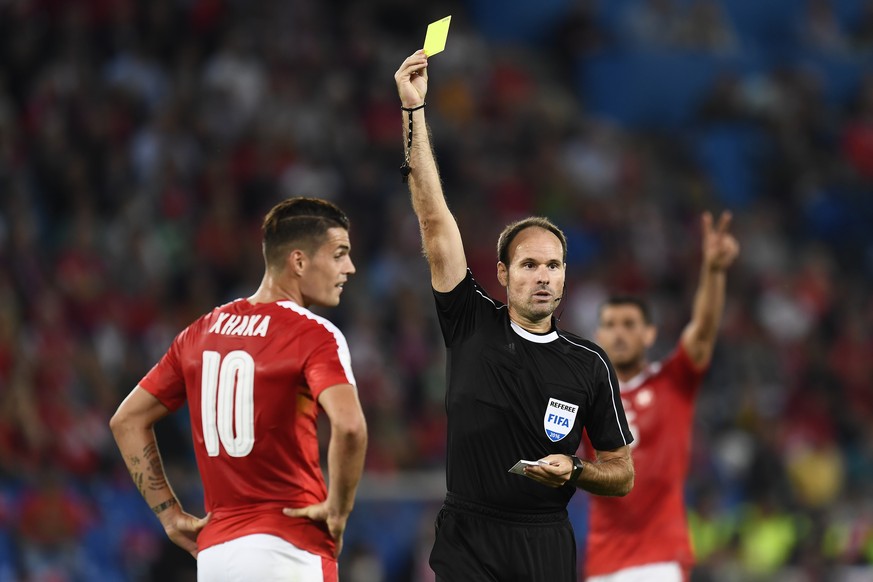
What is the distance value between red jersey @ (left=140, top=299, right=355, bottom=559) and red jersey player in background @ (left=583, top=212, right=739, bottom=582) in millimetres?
2483

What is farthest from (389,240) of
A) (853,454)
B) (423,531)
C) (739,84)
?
(739,84)

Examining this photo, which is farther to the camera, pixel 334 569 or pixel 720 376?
pixel 720 376

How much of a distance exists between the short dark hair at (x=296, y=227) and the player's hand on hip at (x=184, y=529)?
1.17m

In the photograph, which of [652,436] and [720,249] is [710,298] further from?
[652,436]

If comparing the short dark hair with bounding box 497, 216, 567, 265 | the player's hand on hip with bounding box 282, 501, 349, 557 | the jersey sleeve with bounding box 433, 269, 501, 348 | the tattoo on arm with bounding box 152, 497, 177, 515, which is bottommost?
the tattoo on arm with bounding box 152, 497, 177, 515

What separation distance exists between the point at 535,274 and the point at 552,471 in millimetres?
899

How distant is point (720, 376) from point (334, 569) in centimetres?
1054

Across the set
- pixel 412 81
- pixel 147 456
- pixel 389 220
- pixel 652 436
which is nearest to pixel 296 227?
pixel 412 81

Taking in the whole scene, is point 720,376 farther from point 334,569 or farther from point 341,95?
point 334,569

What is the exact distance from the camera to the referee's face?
18.6 ft

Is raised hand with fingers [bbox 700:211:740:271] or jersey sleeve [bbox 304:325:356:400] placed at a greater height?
raised hand with fingers [bbox 700:211:740:271]

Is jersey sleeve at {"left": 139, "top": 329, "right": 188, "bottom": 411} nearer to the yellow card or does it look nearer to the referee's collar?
the referee's collar

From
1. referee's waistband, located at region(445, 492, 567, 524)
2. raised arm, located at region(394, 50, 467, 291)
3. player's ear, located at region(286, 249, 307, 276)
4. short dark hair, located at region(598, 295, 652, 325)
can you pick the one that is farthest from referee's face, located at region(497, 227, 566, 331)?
short dark hair, located at region(598, 295, 652, 325)

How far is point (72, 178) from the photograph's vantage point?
43.5ft
